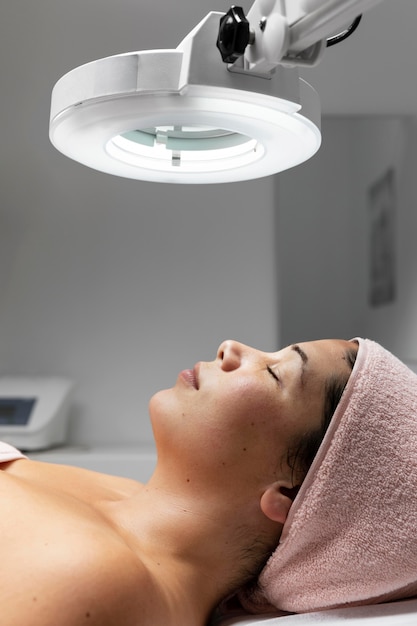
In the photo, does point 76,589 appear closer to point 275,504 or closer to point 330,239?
point 275,504

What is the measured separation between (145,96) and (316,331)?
2.70 meters

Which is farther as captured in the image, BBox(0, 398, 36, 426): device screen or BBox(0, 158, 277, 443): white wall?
BBox(0, 158, 277, 443): white wall

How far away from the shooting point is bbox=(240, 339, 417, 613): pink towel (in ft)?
3.96

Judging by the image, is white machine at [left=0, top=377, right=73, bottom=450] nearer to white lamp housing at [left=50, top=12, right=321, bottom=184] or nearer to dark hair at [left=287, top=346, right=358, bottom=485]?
dark hair at [left=287, top=346, right=358, bottom=485]

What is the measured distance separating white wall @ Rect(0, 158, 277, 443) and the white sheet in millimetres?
1360

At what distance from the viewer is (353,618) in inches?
47.9

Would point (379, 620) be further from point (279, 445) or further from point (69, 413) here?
point (69, 413)

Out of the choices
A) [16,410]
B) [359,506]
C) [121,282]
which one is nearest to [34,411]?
[16,410]

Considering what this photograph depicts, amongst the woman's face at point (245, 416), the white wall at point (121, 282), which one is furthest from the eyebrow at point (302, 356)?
the white wall at point (121, 282)

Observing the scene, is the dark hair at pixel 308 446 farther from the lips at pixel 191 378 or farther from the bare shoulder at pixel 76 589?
the bare shoulder at pixel 76 589

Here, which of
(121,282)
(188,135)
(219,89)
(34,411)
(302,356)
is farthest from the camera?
(121,282)

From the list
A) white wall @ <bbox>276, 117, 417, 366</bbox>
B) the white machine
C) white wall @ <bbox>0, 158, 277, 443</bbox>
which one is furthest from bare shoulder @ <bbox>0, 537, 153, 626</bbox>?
white wall @ <bbox>276, 117, 417, 366</bbox>

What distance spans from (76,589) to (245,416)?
430mm

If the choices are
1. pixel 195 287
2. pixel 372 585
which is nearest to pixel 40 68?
pixel 195 287
